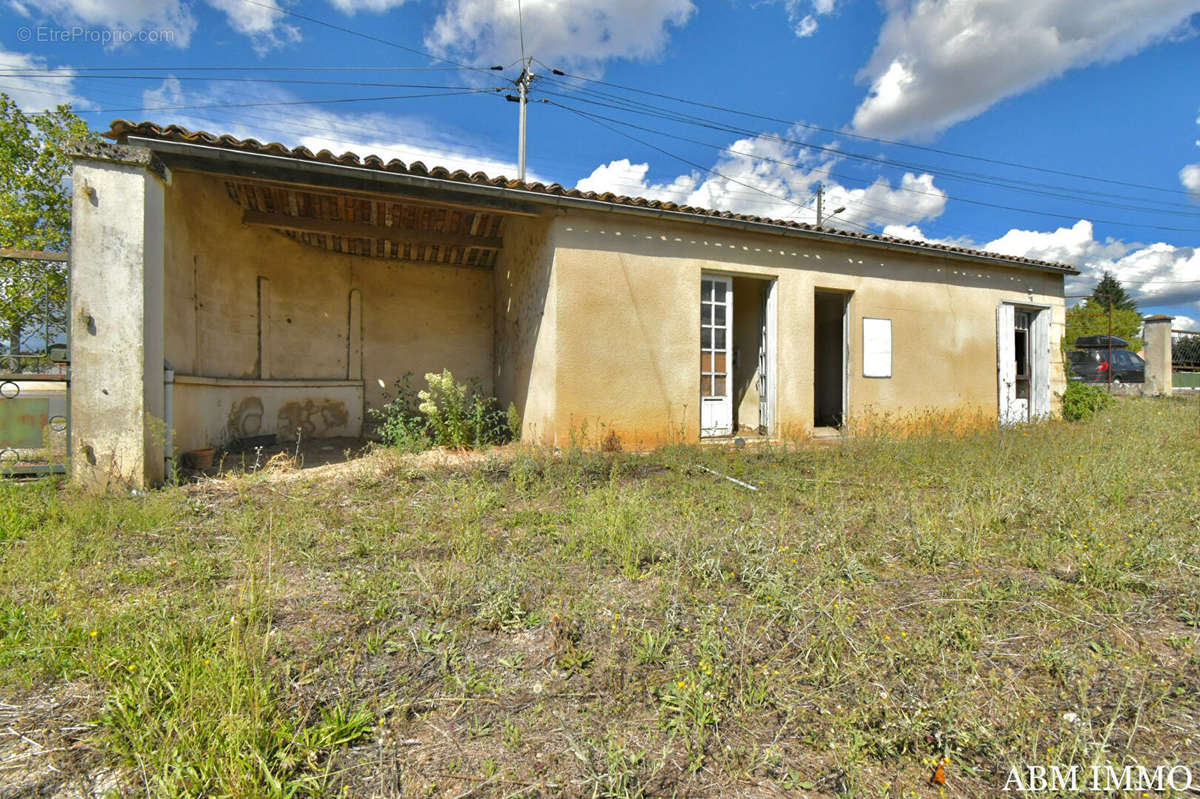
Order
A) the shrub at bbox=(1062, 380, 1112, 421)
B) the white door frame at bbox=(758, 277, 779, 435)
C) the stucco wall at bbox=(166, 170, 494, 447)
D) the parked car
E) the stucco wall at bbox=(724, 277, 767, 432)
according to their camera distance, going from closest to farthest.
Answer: the stucco wall at bbox=(166, 170, 494, 447), the white door frame at bbox=(758, 277, 779, 435), the stucco wall at bbox=(724, 277, 767, 432), the shrub at bbox=(1062, 380, 1112, 421), the parked car

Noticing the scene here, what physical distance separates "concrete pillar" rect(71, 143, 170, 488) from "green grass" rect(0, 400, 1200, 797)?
0.41m

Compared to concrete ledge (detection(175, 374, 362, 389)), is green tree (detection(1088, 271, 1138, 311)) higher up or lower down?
higher up

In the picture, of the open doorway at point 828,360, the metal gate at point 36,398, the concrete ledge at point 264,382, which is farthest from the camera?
the open doorway at point 828,360

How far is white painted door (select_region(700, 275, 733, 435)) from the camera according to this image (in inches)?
273

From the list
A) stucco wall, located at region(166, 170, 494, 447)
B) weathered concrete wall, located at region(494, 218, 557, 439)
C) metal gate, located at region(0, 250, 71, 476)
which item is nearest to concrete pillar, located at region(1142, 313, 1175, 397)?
weathered concrete wall, located at region(494, 218, 557, 439)

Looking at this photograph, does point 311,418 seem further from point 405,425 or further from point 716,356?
point 716,356

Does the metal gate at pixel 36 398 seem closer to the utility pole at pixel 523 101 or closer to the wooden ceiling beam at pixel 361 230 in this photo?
the wooden ceiling beam at pixel 361 230

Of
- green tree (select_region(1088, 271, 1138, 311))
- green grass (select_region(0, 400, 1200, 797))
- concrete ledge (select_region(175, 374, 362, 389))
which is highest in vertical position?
green tree (select_region(1088, 271, 1138, 311))

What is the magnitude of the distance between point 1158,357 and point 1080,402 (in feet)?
29.2

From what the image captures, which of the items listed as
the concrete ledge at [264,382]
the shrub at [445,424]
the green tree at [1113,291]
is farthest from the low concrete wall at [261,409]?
the green tree at [1113,291]

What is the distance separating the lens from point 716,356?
23.1 feet

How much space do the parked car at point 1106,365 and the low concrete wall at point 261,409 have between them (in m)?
18.7

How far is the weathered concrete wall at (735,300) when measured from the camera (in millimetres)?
6066

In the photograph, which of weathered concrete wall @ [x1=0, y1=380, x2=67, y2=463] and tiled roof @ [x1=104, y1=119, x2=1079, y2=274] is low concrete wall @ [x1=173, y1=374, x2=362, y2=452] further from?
tiled roof @ [x1=104, y1=119, x2=1079, y2=274]
